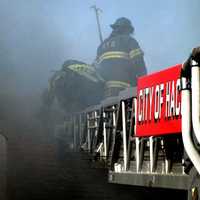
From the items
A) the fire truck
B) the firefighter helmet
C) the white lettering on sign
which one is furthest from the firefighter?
the white lettering on sign

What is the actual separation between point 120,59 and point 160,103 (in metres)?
9.27

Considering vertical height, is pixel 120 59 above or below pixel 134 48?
below

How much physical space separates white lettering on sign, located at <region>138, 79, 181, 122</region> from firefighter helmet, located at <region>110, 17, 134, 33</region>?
8.48 m

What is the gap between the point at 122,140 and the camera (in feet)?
23.9

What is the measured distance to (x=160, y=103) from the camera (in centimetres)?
457

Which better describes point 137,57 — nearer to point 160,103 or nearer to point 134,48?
point 134,48

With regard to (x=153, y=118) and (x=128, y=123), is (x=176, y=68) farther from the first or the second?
(x=128, y=123)

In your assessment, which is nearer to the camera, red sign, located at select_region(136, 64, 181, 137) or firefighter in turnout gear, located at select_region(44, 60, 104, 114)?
red sign, located at select_region(136, 64, 181, 137)

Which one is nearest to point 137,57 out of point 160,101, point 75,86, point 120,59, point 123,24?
point 120,59

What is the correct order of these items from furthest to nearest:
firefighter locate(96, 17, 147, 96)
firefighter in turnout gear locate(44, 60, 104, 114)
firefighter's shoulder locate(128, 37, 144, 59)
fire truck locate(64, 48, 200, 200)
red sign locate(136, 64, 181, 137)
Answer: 1. firefighter's shoulder locate(128, 37, 144, 59)
2. firefighter locate(96, 17, 147, 96)
3. firefighter in turnout gear locate(44, 60, 104, 114)
4. red sign locate(136, 64, 181, 137)
5. fire truck locate(64, 48, 200, 200)

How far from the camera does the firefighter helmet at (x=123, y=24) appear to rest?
13448 millimetres

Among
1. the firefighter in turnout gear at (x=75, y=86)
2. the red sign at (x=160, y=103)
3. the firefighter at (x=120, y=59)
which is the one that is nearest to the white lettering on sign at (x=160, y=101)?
the red sign at (x=160, y=103)

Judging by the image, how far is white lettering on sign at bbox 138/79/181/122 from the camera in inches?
167

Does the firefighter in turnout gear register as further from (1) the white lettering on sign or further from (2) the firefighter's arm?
(1) the white lettering on sign
